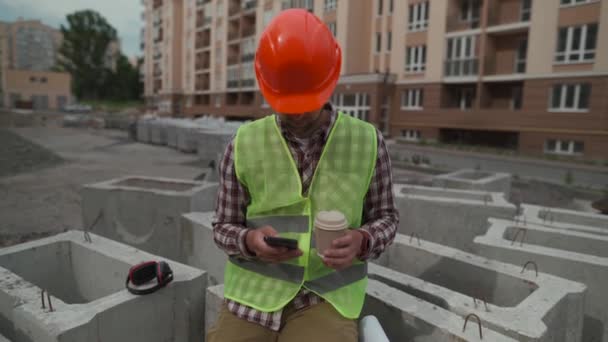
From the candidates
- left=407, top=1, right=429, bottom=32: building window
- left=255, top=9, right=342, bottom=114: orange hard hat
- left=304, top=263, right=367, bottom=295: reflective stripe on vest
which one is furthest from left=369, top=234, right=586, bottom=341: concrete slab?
left=407, top=1, right=429, bottom=32: building window

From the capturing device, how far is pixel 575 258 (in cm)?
341

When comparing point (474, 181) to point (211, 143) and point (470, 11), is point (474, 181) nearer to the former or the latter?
point (211, 143)

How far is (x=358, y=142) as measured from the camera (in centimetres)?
195

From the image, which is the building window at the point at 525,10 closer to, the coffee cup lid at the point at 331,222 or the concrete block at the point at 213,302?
the concrete block at the point at 213,302

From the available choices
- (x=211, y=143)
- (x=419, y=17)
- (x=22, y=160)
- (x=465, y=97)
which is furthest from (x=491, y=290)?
(x=419, y=17)

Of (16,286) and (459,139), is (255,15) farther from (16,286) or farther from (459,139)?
(16,286)

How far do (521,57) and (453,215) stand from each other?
890 inches

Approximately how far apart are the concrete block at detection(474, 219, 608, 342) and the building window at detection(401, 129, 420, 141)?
23555mm

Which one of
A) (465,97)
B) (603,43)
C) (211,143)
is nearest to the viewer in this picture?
(211,143)

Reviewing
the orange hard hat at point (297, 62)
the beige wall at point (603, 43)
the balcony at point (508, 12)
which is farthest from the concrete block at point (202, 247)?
the balcony at point (508, 12)

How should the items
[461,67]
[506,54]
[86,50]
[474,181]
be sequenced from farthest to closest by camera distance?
[86,50], [461,67], [506,54], [474,181]

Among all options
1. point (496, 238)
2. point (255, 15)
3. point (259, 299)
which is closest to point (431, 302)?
point (259, 299)

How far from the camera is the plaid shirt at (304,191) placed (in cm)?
192

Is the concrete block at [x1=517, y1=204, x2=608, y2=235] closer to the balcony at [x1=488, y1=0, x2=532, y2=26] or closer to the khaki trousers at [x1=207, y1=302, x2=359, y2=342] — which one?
the khaki trousers at [x1=207, y1=302, x2=359, y2=342]
